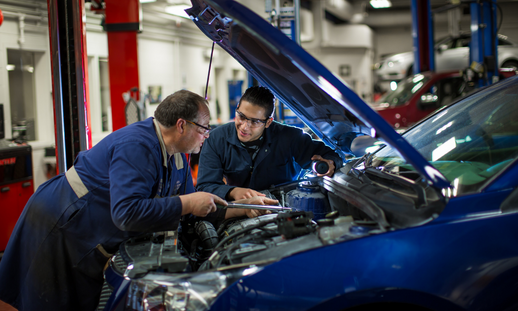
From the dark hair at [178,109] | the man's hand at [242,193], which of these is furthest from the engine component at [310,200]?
the dark hair at [178,109]

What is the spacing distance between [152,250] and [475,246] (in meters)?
1.14

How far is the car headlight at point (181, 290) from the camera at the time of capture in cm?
123

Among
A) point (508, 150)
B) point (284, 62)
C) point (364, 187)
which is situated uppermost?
point (284, 62)

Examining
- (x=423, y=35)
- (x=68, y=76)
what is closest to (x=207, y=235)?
(x=68, y=76)

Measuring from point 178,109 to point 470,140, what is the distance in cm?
130

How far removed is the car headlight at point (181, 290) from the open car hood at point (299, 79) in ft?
1.96

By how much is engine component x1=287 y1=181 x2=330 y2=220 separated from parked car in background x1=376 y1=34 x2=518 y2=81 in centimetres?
831

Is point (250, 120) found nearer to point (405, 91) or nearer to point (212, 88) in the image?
point (405, 91)

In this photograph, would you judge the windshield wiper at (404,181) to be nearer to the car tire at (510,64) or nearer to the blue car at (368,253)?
the blue car at (368,253)

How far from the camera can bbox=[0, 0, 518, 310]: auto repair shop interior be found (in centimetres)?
130

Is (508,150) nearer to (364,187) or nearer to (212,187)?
(364,187)

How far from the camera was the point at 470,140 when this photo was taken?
1.80 meters

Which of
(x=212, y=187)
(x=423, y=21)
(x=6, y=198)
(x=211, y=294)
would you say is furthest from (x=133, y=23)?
(x=423, y=21)

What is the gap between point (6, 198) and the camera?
3789 mm
